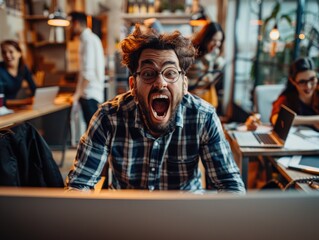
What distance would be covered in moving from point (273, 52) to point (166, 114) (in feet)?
11.0

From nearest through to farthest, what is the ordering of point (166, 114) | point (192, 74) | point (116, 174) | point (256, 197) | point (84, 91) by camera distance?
point (256, 197) → point (166, 114) → point (116, 174) → point (192, 74) → point (84, 91)

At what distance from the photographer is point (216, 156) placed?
139 centimetres

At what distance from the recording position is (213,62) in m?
3.38

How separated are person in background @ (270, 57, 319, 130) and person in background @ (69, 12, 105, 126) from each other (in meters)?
1.91

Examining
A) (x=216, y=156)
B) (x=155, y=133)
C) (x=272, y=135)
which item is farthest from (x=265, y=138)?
(x=155, y=133)

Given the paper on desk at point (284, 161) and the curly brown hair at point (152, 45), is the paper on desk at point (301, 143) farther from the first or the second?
the curly brown hair at point (152, 45)

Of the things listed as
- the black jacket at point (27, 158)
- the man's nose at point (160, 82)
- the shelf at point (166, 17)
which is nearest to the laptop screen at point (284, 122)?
the man's nose at point (160, 82)

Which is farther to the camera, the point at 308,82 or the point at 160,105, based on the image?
the point at 308,82

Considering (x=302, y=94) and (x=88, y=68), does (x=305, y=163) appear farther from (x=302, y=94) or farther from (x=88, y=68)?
(x=88, y=68)

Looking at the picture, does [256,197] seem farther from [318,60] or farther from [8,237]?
[318,60]

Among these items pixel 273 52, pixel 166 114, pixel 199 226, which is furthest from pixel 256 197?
pixel 273 52

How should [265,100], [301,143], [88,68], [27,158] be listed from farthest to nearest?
1. [88,68]
2. [265,100]
3. [301,143]
4. [27,158]

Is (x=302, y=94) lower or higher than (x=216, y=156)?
higher

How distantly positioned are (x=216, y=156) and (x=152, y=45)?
52 centimetres
